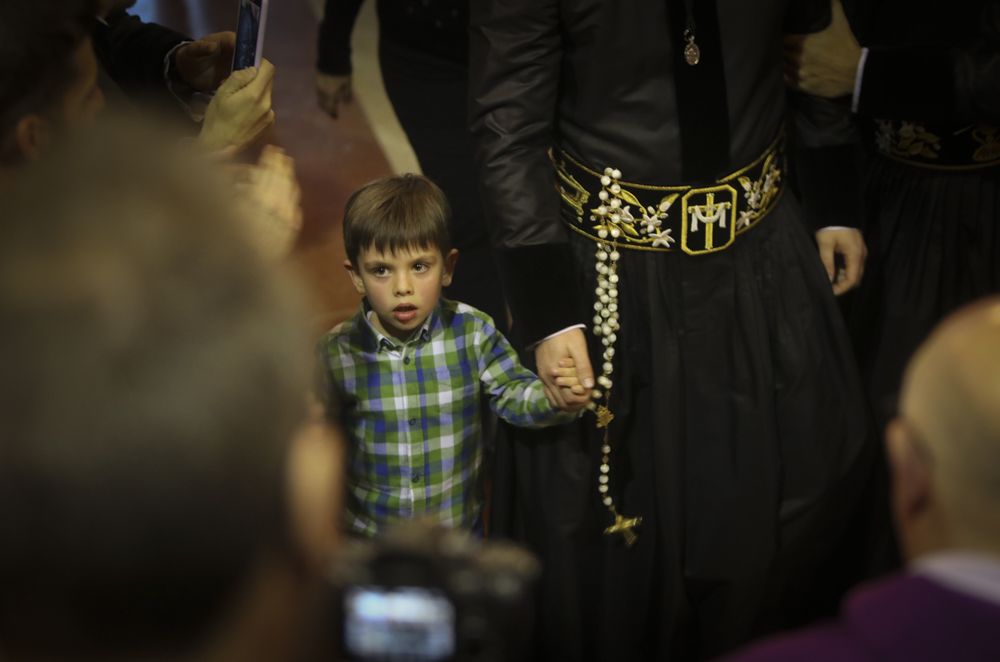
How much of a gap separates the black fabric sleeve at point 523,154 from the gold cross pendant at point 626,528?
38 centimetres

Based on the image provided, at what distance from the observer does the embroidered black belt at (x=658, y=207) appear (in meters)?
1.75

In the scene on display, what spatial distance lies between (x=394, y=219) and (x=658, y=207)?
0.42m

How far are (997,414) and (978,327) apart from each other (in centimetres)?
9

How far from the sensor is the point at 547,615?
1.94 metres

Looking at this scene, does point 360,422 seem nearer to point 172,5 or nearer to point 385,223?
point 385,223

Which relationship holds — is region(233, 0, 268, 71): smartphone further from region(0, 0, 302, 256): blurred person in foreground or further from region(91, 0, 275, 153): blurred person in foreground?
region(0, 0, 302, 256): blurred person in foreground

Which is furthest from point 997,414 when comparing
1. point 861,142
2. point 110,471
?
point 861,142

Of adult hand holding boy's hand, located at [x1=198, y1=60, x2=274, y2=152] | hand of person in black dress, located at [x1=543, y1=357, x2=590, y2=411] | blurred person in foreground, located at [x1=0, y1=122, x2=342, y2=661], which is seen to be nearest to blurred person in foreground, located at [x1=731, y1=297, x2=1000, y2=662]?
blurred person in foreground, located at [x1=0, y1=122, x2=342, y2=661]

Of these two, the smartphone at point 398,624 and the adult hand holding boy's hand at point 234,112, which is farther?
the adult hand holding boy's hand at point 234,112

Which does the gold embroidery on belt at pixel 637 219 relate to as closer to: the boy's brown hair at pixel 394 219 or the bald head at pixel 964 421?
the boy's brown hair at pixel 394 219

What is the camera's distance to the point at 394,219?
1708mm

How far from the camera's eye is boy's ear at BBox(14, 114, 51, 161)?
1239mm

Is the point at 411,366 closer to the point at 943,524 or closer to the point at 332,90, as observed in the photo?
the point at 943,524

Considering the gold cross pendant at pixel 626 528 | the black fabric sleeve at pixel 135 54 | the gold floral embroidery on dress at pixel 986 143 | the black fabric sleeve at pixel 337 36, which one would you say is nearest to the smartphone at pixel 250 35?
the black fabric sleeve at pixel 135 54
